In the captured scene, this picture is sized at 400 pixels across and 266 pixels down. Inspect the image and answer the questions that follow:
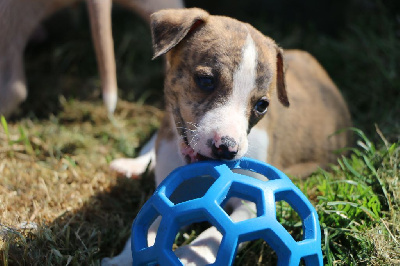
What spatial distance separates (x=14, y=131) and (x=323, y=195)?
272 cm

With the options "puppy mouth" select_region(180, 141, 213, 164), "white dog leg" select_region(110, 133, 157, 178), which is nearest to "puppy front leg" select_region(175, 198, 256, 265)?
"puppy mouth" select_region(180, 141, 213, 164)

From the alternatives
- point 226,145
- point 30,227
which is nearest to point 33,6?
point 30,227

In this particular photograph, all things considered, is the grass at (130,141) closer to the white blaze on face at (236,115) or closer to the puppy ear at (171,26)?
the white blaze on face at (236,115)

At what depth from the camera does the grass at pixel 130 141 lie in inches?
129

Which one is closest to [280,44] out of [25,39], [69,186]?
[25,39]

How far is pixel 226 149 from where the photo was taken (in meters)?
2.87

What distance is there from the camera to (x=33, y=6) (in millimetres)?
4609

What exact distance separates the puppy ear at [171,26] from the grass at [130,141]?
121 cm

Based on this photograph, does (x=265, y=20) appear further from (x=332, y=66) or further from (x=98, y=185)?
(x=98, y=185)

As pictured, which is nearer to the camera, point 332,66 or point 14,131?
point 14,131

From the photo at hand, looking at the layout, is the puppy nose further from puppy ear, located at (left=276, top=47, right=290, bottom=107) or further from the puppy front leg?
puppy ear, located at (left=276, top=47, right=290, bottom=107)

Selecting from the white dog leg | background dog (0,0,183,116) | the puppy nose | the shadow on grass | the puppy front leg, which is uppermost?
the puppy nose

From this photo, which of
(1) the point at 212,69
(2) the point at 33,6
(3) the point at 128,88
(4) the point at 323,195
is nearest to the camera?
(1) the point at 212,69

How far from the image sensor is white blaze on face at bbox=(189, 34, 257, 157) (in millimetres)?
2910
